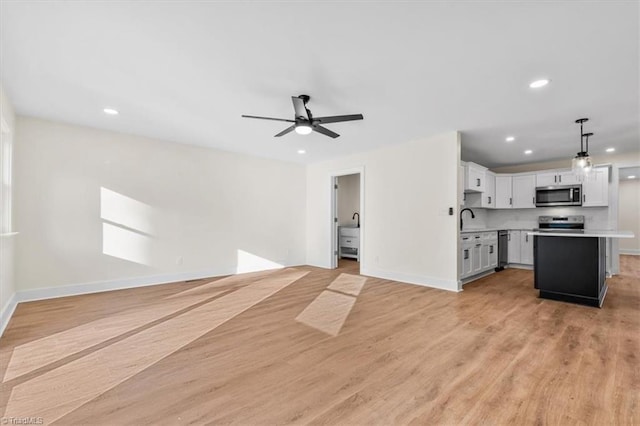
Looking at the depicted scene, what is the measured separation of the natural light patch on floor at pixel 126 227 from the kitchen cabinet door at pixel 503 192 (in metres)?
7.36

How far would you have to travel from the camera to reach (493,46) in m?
2.37

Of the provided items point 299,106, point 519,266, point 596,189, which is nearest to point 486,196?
point 519,266

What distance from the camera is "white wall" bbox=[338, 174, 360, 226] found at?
8.72m

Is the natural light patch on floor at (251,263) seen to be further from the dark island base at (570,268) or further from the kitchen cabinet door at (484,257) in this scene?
the dark island base at (570,268)

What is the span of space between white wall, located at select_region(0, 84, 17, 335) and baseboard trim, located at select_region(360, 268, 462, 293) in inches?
199

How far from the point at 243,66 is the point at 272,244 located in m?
4.45

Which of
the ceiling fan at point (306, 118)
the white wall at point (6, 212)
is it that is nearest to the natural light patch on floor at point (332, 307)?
→ the ceiling fan at point (306, 118)

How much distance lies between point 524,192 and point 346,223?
445 cm

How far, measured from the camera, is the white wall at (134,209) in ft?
13.5

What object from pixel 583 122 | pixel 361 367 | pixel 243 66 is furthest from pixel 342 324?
pixel 583 122

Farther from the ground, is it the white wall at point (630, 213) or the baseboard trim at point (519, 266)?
the white wall at point (630, 213)

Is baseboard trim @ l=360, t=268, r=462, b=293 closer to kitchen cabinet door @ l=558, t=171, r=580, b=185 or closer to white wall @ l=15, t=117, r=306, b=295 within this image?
Result: white wall @ l=15, t=117, r=306, b=295

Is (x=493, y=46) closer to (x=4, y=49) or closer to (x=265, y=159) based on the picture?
(x=4, y=49)

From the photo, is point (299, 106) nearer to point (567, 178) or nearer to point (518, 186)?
point (518, 186)
